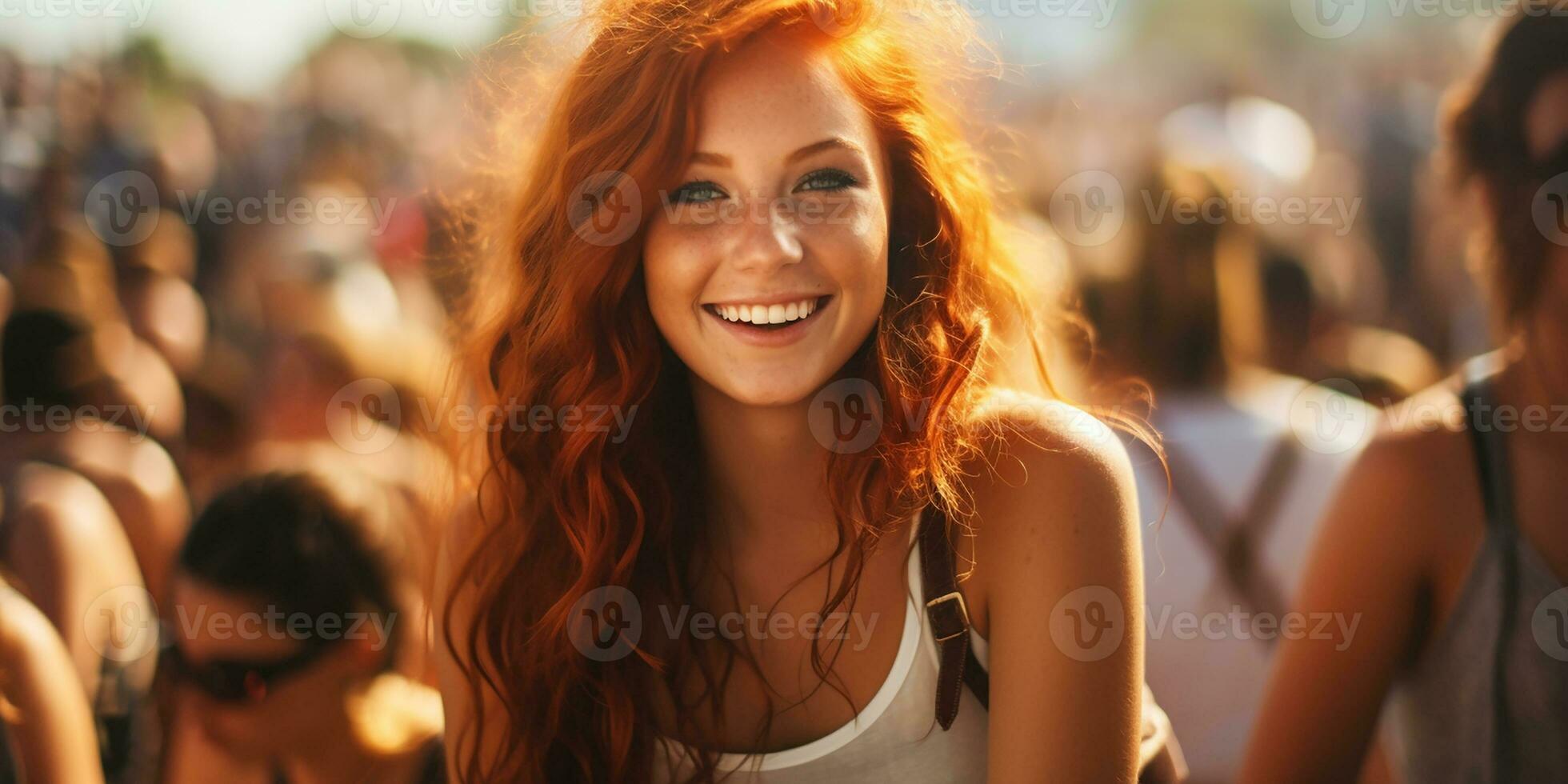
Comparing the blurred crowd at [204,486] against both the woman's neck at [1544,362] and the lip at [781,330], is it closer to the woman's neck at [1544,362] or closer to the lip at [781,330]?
the lip at [781,330]

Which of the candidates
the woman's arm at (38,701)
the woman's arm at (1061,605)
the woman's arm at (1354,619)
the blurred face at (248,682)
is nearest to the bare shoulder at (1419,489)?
the woman's arm at (1354,619)

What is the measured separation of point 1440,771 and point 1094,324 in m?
1.85

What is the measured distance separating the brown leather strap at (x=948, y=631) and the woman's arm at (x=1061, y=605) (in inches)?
1.5

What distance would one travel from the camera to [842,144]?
1843 millimetres

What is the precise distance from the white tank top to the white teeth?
447 millimetres

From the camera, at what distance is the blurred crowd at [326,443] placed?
242 centimetres

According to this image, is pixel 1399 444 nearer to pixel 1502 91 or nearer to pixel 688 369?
pixel 1502 91

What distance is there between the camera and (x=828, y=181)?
72.9 inches

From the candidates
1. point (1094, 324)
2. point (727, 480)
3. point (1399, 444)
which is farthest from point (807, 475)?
point (1094, 324)

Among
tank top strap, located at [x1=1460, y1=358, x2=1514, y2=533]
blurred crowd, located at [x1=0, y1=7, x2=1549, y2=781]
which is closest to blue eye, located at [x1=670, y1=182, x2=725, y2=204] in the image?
blurred crowd, located at [x1=0, y1=7, x2=1549, y2=781]

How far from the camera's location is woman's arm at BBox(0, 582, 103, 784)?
7.07 feet

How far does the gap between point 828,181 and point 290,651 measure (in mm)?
1481

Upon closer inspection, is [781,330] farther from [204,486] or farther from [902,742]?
[204,486]

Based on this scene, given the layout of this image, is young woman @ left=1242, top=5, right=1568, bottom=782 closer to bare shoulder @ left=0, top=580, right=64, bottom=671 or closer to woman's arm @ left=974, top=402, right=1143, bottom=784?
woman's arm @ left=974, top=402, right=1143, bottom=784
